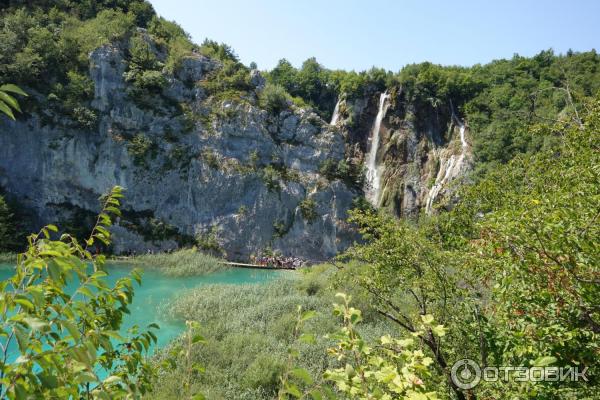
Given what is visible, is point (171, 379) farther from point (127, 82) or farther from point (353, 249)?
point (127, 82)

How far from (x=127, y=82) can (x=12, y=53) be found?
774cm

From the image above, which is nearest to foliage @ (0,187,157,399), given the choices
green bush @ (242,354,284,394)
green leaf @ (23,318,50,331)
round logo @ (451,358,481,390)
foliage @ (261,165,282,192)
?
green leaf @ (23,318,50,331)

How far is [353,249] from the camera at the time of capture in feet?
28.1

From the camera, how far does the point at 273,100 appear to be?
3375 centimetres

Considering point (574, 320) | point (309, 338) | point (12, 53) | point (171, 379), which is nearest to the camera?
point (309, 338)

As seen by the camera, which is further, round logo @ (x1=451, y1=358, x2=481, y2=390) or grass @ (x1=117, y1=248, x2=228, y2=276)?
grass @ (x1=117, y1=248, x2=228, y2=276)

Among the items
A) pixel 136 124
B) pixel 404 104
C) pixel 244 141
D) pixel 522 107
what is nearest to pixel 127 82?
pixel 136 124

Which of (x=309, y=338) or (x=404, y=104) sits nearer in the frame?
(x=309, y=338)

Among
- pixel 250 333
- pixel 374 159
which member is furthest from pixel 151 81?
pixel 250 333

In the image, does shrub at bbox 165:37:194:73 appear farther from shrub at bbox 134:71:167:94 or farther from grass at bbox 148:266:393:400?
grass at bbox 148:266:393:400

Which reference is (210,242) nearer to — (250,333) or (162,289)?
(162,289)

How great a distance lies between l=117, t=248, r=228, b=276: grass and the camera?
21303 mm

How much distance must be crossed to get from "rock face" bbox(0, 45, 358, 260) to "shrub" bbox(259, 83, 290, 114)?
897 millimetres

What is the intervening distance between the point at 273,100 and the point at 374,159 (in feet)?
39.0
